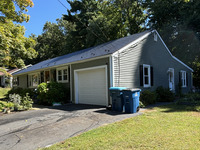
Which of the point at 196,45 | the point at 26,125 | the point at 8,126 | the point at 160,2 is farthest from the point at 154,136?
the point at 160,2

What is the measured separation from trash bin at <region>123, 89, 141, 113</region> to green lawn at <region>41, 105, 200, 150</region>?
5.65ft

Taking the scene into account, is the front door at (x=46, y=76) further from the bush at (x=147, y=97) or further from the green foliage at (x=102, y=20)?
the green foliage at (x=102, y=20)

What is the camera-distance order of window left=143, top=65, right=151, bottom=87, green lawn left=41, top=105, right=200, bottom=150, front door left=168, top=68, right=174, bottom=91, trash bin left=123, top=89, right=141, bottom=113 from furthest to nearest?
front door left=168, top=68, right=174, bottom=91 → window left=143, top=65, right=151, bottom=87 → trash bin left=123, top=89, right=141, bottom=113 → green lawn left=41, top=105, right=200, bottom=150

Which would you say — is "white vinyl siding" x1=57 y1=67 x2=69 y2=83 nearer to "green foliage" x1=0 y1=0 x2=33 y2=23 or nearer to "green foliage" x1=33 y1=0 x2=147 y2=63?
"green foliage" x1=0 y1=0 x2=33 y2=23

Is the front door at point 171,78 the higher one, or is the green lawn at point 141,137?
the front door at point 171,78

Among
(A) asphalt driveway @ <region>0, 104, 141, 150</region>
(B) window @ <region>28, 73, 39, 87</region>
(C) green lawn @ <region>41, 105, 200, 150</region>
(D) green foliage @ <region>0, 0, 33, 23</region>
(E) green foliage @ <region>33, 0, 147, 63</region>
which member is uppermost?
(E) green foliage @ <region>33, 0, 147, 63</region>

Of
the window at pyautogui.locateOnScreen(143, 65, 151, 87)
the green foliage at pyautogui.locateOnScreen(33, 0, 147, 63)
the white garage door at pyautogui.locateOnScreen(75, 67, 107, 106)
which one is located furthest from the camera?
the green foliage at pyautogui.locateOnScreen(33, 0, 147, 63)

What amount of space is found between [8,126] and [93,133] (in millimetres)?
3305

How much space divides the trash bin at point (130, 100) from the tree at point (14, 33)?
6303 mm

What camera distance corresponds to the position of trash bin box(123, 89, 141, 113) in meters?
7.11

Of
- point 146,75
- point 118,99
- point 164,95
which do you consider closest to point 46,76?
point 146,75

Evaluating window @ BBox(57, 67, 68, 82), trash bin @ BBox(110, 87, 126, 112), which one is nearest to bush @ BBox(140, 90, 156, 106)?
trash bin @ BBox(110, 87, 126, 112)

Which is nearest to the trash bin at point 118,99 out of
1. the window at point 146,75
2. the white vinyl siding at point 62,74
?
the window at point 146,75

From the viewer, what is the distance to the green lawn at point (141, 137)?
365cm
